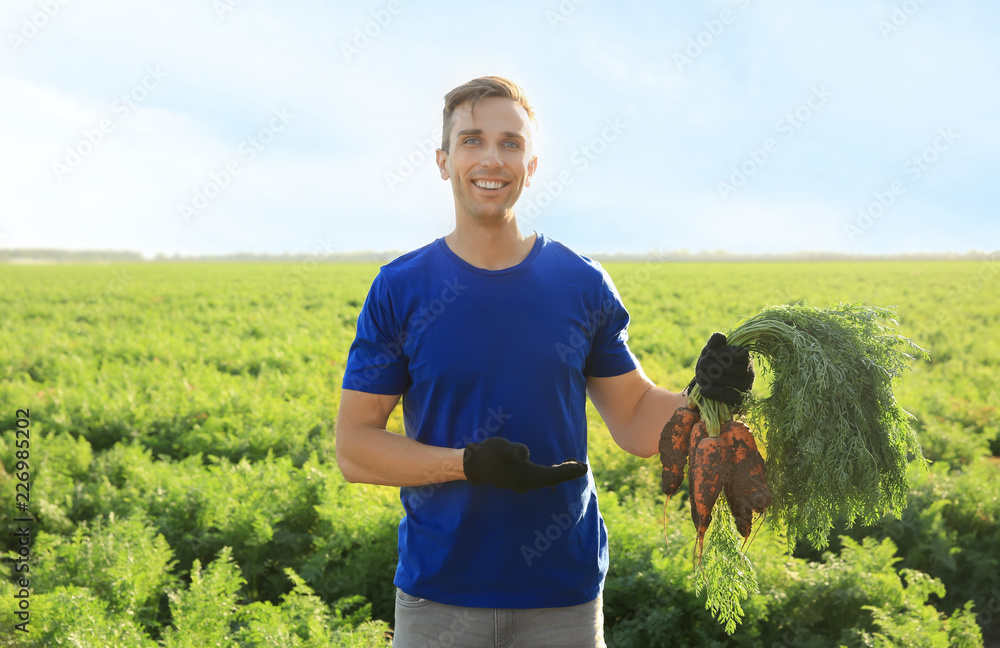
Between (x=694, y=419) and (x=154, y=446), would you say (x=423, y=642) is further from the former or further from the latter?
(x=154, y=446)

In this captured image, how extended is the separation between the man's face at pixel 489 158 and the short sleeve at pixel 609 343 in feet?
1.44

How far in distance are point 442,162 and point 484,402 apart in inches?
34.1

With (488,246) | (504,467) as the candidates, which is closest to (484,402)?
(504,467)

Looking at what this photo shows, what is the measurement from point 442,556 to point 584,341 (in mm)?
800

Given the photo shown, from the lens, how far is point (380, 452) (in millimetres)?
2041

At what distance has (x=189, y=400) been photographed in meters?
8.41

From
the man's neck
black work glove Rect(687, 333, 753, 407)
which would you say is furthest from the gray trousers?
the man's neck

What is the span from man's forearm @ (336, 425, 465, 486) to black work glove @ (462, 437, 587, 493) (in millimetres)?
51

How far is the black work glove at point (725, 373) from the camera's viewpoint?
2.13 metres

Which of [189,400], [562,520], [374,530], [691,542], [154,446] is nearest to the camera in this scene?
[562,520]

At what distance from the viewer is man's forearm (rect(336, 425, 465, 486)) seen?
6.51ft

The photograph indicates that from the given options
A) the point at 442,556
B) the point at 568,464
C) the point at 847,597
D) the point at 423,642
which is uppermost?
the point at 568,464

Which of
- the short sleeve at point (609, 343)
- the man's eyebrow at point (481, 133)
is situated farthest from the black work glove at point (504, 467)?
the man's eyebrow at point (481, 133)

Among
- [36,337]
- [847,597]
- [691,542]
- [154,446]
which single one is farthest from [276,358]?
[847,597]
